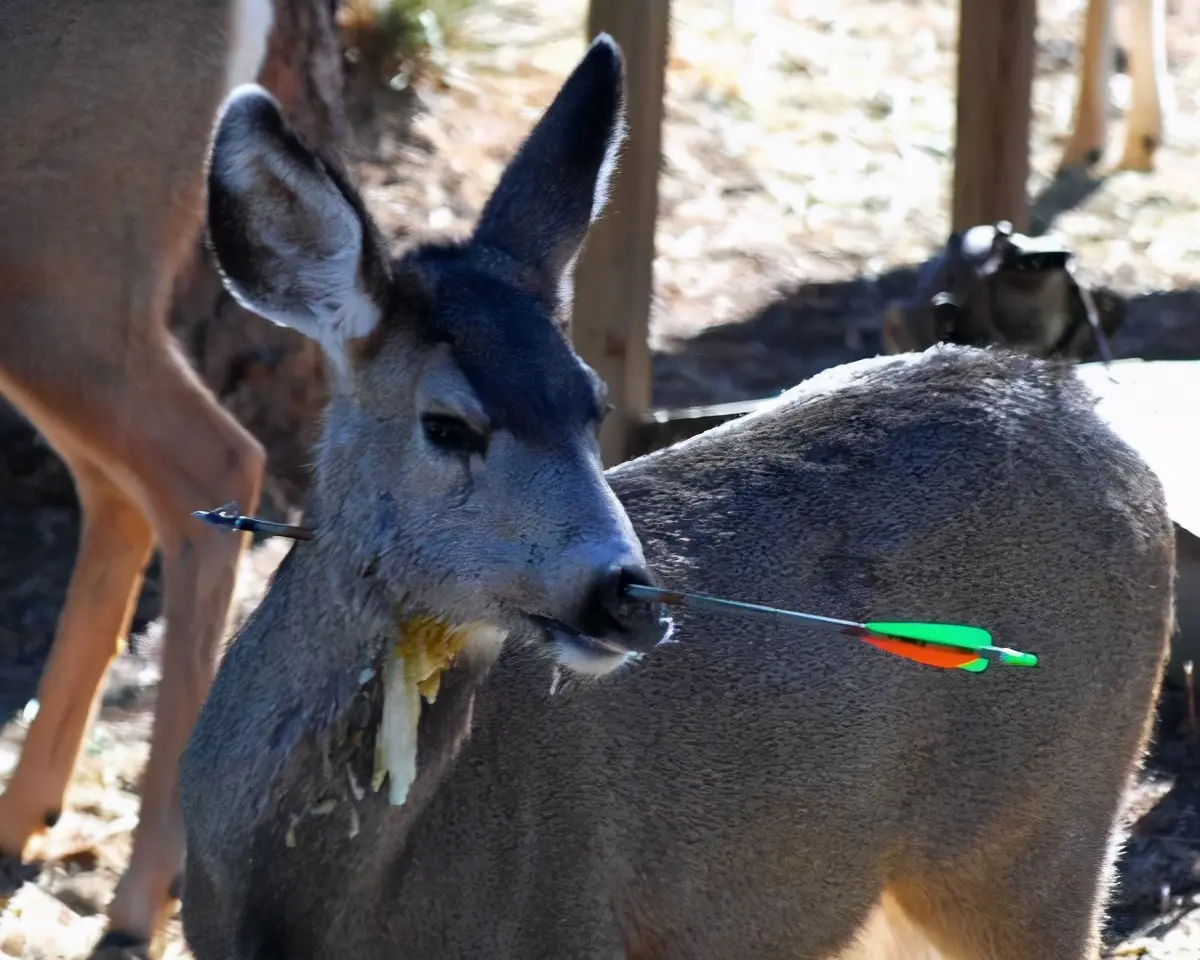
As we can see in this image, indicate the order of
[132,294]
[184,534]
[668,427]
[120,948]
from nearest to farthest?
[120,948] → [132,294] → [184,534] → [668,427]

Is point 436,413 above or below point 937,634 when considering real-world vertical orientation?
above

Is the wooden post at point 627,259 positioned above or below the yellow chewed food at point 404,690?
above

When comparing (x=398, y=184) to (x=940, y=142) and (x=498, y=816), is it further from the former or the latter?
(x=498, y=816)

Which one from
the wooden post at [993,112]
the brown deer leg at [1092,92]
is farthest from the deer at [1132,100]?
the wooden post at [993,112]

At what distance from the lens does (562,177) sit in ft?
12.3

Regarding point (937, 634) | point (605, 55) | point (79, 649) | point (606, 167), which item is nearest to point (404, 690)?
point (937, 634)

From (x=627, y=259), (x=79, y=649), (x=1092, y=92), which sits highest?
(x=1092, y=92)

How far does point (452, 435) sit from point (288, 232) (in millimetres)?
485

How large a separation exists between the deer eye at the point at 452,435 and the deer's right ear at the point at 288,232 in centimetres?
23

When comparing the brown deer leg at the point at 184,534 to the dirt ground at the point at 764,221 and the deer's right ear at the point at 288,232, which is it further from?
the deer's right ear at the point at 288,232

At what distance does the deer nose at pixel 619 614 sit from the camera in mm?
3049

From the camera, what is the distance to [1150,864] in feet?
17.1

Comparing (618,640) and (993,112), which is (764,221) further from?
(618,640)

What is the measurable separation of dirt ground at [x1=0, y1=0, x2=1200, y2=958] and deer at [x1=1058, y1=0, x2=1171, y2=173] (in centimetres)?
18
